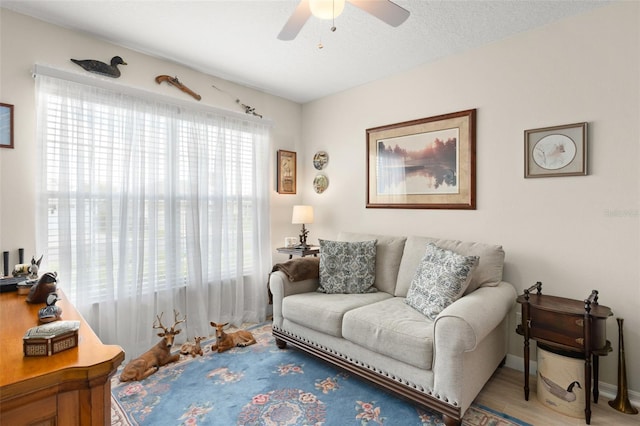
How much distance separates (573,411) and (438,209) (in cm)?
168

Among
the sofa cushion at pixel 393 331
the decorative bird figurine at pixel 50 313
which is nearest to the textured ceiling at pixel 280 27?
the decorative bird figurine at pixel 50 313

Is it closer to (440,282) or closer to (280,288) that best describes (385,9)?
(440,282)

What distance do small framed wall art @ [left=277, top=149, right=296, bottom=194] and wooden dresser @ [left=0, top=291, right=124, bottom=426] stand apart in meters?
3.03

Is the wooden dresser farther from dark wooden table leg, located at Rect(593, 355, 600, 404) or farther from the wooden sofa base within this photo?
dark wooden table leg, located at Rect(593, 355, 600, 404)

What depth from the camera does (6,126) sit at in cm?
219

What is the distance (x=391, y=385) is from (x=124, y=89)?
2.98m

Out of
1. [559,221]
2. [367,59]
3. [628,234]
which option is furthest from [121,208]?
[628,234]

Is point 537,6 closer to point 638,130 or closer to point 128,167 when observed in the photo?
point 638,130

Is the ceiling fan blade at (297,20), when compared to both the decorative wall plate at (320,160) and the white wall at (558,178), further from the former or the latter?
the decorative wall plate at (320,160)

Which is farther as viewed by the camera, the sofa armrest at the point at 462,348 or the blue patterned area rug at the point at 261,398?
the blue patterned area rug at the point at 261,398

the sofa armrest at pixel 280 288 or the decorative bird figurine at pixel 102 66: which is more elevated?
the decorative bird figurine at pixel 102 66

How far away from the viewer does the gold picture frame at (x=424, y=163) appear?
2865 mm

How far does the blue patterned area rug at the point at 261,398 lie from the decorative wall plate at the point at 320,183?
6.51 feet

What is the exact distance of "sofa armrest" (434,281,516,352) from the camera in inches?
69.6
